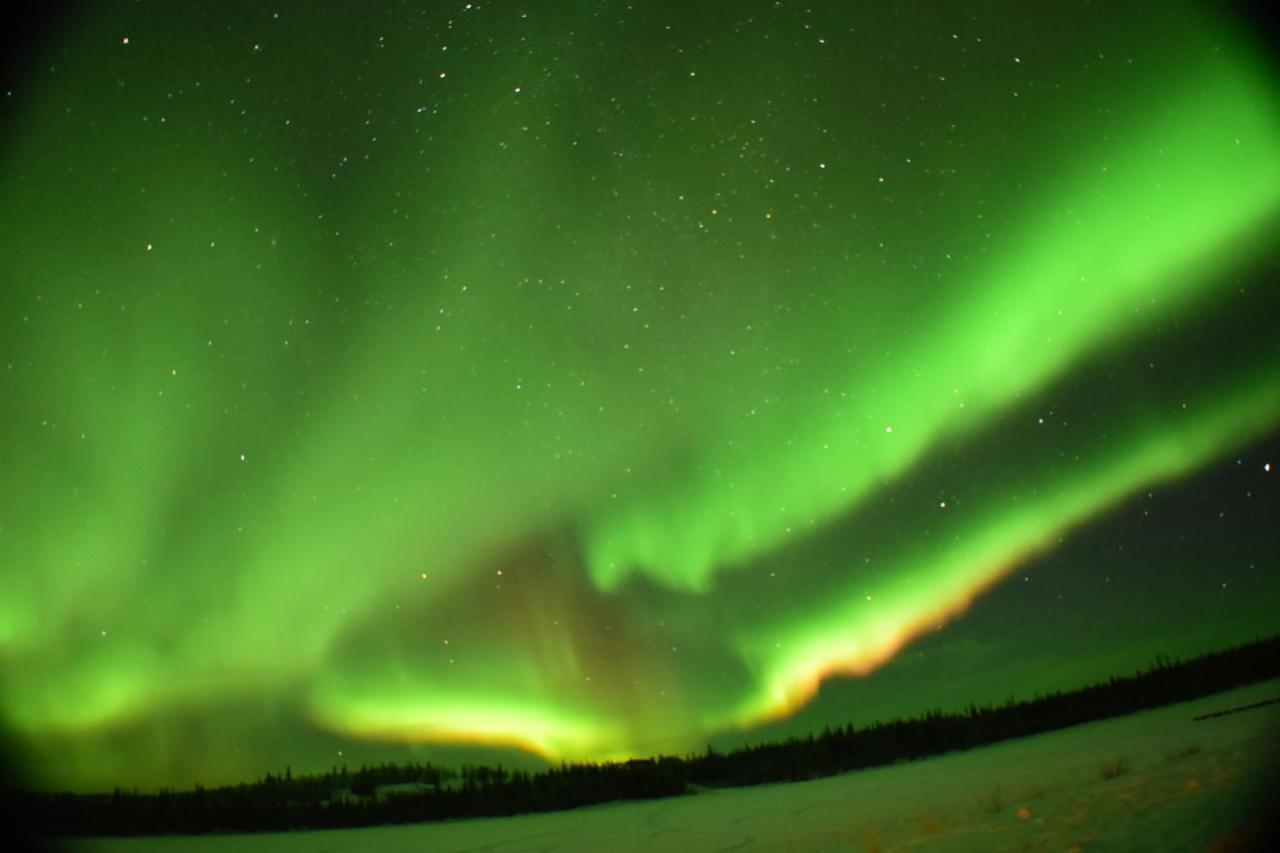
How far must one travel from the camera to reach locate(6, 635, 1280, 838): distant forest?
30.1m

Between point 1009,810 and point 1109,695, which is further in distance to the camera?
point 1109,695

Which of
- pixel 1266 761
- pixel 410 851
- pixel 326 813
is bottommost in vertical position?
pixel 326 813

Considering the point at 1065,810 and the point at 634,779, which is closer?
the point at 1065,810

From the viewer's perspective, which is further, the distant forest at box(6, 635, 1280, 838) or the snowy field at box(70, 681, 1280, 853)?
the distant forest at box(6, 635, 1280, 838)

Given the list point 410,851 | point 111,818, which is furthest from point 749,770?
point 111,818

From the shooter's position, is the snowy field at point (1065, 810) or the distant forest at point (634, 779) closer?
the snowy field at point (1065, 810)

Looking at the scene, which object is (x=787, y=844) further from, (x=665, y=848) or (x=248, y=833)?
(x=248, y=833)

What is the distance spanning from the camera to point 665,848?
9.06 m

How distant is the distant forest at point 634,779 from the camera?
1185 inches

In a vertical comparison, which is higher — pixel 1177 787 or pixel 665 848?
pixel 1177 787

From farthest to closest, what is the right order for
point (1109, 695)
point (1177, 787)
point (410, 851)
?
1. point (1109, 695)
2. point (410, 851)
3. point (1177, 787)

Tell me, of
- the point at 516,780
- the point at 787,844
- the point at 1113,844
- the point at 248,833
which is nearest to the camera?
the point at 1113,844

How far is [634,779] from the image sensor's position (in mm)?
37062

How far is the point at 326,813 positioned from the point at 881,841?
3824 centimetres
